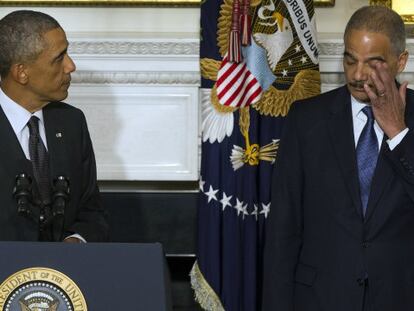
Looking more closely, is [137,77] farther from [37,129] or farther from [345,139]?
[345,139]

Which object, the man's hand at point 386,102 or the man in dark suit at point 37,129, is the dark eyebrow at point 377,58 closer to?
the man's hand at point 386,102

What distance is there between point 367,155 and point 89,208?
0.96m

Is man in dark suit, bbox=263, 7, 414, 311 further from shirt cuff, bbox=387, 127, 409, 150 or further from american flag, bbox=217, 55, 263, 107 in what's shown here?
american flag, bbox=217, 55, 263, 107

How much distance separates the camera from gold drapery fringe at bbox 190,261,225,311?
4293mm

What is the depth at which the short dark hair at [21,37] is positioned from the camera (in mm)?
2945

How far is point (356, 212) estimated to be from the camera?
2955 millimetres

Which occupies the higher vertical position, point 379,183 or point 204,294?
point 379,183

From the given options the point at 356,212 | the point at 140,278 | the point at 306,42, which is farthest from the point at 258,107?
the point at 140,278

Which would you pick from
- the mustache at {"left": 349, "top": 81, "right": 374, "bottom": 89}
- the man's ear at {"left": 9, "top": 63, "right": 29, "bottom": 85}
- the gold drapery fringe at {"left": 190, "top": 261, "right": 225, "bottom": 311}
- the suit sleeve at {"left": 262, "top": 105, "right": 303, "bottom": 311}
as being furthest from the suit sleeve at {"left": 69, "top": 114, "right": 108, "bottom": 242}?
the gold drapery fringe at {"left": 190, "top": 261, "right": 225, "bottom": 311}

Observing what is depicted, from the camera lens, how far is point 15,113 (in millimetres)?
2996

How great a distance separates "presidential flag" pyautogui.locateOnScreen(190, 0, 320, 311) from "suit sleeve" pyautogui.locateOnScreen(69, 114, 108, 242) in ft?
3.66

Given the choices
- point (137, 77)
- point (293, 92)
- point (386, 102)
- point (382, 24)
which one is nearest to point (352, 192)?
point (386, 102)

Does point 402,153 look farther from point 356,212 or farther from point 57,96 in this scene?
point 57,96

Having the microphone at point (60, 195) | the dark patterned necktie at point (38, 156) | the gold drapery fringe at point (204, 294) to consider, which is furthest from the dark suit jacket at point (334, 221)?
the gold drapery fringe at point (204, 294)
